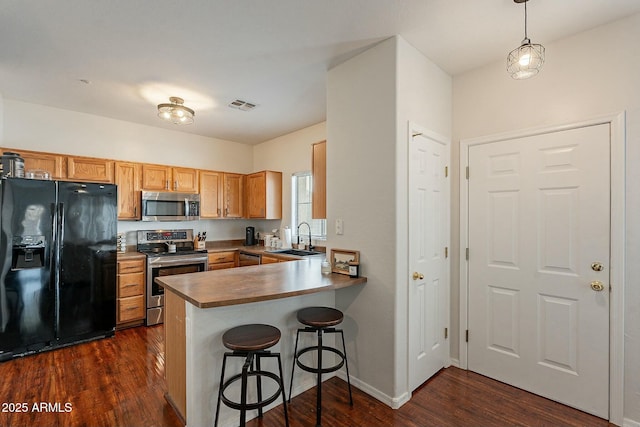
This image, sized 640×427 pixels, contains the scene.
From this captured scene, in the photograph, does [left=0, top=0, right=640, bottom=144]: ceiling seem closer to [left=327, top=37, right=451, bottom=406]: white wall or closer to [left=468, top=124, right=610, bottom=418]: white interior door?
[left=327, top=37, right=451, bottom=406]: white wall

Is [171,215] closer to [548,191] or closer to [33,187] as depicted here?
[33,187]

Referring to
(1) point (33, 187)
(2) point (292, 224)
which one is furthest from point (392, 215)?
(1) point (33, 187)

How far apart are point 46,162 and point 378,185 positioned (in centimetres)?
398

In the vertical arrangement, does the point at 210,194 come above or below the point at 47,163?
below

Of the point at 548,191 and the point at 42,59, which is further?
the point at 42,59

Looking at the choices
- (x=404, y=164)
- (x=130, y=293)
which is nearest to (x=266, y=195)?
(x=130, y=293)

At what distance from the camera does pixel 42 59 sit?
8.41 ft

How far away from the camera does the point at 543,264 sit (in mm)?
2342

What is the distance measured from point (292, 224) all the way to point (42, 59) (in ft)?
11.2

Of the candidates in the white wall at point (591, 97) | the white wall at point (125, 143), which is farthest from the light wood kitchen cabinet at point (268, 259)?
the white wall at point (591, 97)

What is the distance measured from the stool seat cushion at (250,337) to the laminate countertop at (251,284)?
24cm

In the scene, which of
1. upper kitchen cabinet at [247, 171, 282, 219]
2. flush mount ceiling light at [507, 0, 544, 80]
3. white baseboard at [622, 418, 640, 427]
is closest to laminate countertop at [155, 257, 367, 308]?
flush mount ceiling light at [507, 0, 544, 80]

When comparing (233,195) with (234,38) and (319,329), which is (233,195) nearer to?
(234,38)

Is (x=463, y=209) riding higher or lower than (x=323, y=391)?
higher
